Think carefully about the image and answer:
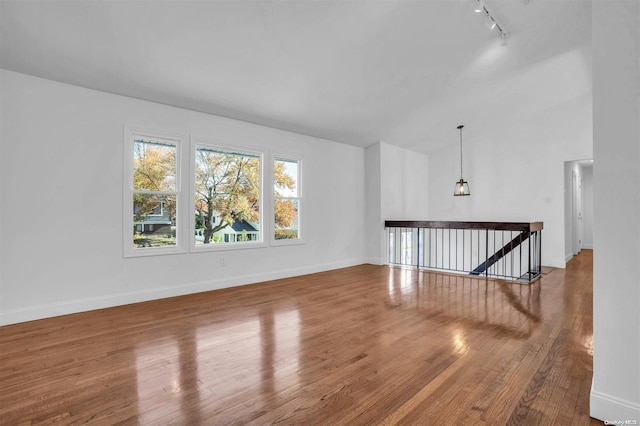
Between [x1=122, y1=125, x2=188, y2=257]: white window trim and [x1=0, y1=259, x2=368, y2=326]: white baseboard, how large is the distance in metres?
0.49

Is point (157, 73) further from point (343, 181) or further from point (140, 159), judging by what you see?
point (343, 181)

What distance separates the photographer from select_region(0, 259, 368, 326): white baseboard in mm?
3475

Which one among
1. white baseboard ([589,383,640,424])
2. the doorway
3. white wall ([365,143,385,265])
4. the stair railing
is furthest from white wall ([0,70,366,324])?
the doorway

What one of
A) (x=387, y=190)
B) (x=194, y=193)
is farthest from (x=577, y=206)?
(x=194, y=193)

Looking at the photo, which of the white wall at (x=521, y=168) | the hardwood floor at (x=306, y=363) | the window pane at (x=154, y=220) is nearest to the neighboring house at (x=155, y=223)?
the window pane at (x=154, y=220)

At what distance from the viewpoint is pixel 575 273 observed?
240 inches

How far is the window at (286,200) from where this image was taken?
19.1 ft

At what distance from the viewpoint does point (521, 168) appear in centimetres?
733

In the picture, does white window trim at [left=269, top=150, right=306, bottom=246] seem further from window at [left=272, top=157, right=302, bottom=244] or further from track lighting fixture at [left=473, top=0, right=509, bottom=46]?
track lighting fixture at [left=473, top=0, right=509, bottom=46]

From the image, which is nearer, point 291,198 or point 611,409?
point 611,409

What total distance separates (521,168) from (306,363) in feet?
22.6

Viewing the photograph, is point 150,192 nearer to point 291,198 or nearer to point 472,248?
point 291,198

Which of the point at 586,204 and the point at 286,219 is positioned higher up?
the point at 586,204

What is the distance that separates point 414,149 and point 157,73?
5886 millimetres
